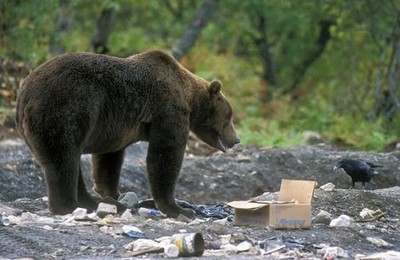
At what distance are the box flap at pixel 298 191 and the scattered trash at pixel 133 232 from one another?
1462 millimetres

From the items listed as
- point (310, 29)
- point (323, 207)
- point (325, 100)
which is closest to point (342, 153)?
point (323, 207)

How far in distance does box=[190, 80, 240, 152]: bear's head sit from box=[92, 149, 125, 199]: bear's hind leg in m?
0.88

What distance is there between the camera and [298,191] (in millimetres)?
8609

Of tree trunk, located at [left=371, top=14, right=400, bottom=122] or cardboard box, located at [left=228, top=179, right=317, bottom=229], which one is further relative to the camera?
tree trunk, located at [left=371, top=14, right=400, bottom=122]

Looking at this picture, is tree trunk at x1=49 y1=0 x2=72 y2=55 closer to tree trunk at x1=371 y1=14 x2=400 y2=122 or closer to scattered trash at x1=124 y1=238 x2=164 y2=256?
tree trunk at x1=371 y1=14 x2=400 y2=122

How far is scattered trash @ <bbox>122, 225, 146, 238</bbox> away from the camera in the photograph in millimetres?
7832

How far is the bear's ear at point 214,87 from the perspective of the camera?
10.1 meters

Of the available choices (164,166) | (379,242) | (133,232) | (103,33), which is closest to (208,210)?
(164,166)

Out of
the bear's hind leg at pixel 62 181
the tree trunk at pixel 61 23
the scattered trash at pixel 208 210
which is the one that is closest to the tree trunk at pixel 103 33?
the tree trunk at pixel 61 23

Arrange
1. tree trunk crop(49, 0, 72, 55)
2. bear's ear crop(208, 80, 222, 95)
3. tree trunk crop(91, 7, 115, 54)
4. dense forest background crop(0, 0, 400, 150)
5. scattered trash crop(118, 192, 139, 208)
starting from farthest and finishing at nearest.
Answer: tree trunk crop(91, 7, 115, 54) < tree trunk crop(49, 0, 72, 55) < dense forest background crop(0, 0, 400, 150) < bear's ear crop(208, 80, 222, 95) < scattered trash crop(118, 192, 139, 208)

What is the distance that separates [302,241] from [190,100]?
8.53ft

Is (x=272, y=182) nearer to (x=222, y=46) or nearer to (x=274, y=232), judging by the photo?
(x=274, y=232)

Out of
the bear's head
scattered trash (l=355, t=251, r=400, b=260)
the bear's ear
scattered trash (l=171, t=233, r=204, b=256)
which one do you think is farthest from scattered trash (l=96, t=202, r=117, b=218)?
scattered trash (l=355, t=251, r=400, b=260)

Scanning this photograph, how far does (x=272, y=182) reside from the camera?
1308 cm
